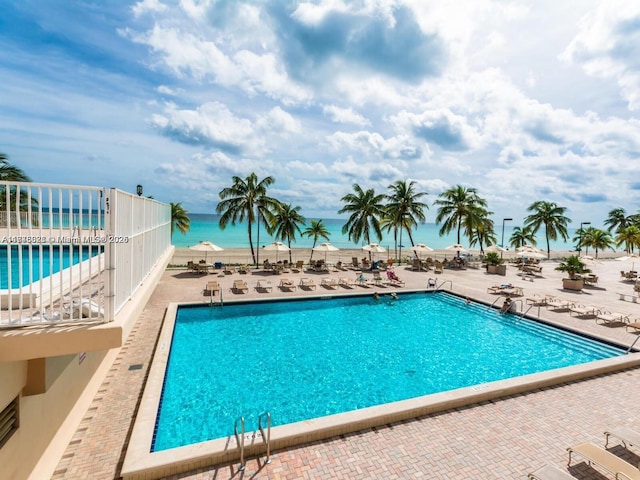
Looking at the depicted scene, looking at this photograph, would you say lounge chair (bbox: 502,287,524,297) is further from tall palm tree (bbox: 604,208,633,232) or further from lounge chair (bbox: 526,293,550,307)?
tall palm tree (bbox: 604,208,633,232)

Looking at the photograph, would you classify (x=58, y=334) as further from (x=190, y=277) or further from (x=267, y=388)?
(x=190, y=277)

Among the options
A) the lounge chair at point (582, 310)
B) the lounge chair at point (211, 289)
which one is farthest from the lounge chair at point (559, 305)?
the lounge chair at point (211, 289)

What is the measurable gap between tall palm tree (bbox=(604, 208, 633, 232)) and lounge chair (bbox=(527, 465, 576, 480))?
69.1m

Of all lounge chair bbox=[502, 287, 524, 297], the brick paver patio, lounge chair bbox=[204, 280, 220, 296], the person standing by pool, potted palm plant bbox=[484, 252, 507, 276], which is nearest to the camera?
the brick paver patio

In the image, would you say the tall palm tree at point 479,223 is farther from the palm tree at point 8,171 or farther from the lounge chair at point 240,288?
the palm tree at point 8,171

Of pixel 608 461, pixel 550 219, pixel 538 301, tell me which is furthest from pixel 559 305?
pixel 550 219

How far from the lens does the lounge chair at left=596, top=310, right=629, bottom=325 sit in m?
15.1

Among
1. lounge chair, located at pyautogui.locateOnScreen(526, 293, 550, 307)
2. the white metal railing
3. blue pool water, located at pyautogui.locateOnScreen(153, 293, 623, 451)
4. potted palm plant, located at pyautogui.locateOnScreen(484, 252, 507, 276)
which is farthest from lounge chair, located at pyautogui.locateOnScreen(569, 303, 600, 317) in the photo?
the white metal railing

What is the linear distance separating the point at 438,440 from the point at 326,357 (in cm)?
557

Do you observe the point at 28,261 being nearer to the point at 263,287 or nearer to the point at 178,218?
the point at 263,287

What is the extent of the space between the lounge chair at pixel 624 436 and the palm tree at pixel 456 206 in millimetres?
30195

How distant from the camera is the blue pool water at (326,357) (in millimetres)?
8656

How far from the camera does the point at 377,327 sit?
592 inches

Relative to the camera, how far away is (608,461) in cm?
568
